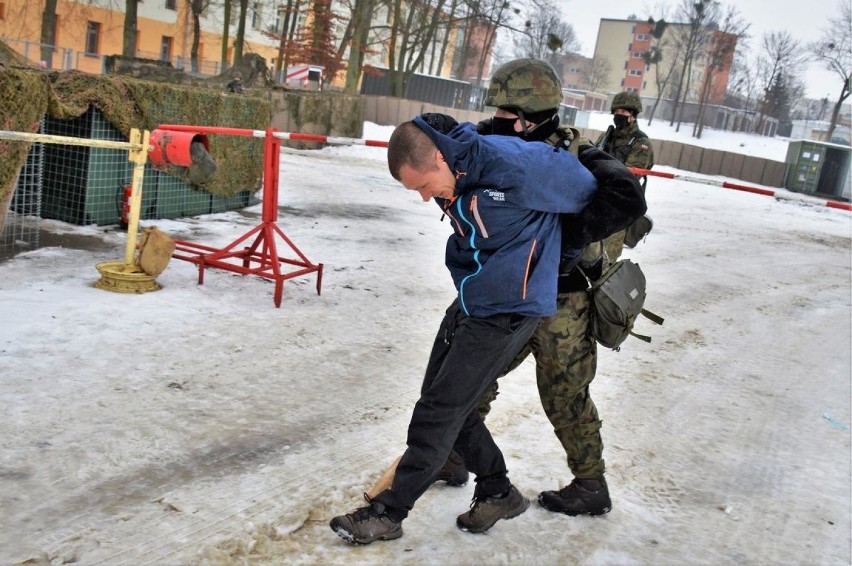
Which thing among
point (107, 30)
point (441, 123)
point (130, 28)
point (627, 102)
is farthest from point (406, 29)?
point (441, 123)

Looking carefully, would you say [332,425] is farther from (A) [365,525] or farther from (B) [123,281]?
(B) [123,281]

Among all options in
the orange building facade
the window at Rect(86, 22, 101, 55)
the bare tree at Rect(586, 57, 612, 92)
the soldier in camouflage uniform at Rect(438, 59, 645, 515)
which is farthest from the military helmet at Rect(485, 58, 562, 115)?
the bare tree at Rect(586, 57, 612, 92)

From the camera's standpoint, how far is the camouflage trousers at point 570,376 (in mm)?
3154

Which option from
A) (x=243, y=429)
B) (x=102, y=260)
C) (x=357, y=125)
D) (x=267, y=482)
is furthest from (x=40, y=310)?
(x=357, y=125)

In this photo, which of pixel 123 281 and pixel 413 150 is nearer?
pixel 413 150

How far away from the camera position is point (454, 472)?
361cm

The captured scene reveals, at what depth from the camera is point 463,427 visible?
3.15 meters

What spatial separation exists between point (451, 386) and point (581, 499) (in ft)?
3.28

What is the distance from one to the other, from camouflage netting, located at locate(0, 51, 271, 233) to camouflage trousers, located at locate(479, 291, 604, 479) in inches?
189

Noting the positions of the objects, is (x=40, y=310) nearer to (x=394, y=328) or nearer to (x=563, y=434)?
(x=394, y=328)

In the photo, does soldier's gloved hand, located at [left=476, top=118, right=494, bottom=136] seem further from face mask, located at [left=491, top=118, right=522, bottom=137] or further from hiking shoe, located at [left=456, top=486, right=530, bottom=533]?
hiking shoe, located at [left=456, top=486, right=530, bottom=533]

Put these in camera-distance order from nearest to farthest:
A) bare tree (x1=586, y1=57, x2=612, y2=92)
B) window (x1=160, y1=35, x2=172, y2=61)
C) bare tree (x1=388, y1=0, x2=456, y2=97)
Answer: bare tree (x1=388, y1=0, x2=456, y2=97) < window (x1=160, y1=35, x2=172, y2=61) < bare tree (x1=586, y1=57, x2=612, y2=92)

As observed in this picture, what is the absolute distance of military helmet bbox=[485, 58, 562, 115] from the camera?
311cm

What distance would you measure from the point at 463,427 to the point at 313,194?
9906 millimetres
